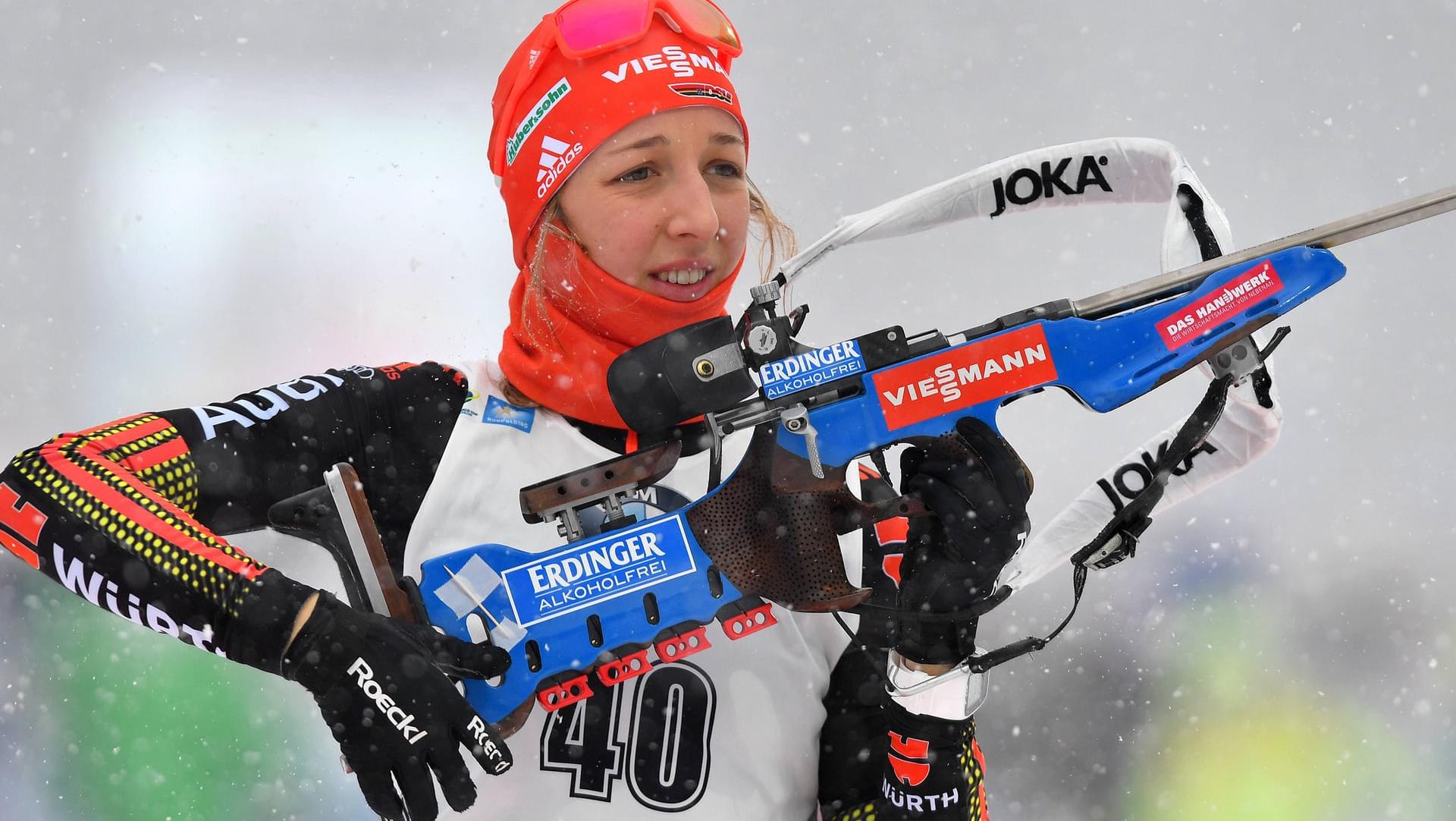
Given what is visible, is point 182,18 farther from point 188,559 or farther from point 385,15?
point 188,559

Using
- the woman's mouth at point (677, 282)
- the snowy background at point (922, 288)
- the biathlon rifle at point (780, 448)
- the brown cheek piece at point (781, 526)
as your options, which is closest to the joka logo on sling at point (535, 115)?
the woman's mouth at point (677, 282)

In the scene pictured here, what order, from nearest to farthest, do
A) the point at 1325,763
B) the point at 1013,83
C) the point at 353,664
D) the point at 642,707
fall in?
the point at 353,664, the point at 642,707, the point at 1325,763, the point at 1013,83

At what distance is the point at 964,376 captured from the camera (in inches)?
51.1

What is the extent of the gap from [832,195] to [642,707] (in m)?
1.48

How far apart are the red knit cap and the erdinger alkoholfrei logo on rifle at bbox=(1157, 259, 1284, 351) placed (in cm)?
57

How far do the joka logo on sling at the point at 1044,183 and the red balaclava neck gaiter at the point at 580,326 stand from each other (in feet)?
1.12

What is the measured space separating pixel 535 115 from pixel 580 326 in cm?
27

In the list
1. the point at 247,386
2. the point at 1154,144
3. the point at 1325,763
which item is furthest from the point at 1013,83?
the point at 247,386

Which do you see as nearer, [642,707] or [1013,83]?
[642,707]

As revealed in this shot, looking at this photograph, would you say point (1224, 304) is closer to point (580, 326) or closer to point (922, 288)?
point (580, 326)

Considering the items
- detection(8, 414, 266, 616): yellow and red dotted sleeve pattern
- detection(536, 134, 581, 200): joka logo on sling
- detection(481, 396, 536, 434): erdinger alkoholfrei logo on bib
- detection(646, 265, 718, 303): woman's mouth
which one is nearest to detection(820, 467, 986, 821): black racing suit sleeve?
detection(646, 265, 718, 303): woman's mouth

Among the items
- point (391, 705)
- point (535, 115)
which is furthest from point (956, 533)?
point (535, 115)

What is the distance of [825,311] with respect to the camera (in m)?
2.63

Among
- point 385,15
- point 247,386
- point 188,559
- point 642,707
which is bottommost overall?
point 642,707
